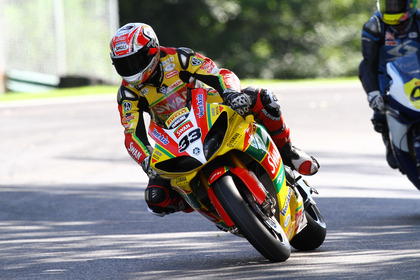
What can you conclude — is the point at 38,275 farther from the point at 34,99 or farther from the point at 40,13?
the point at 40,13

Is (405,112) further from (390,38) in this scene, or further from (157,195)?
(157,195)

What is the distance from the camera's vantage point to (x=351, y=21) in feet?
134

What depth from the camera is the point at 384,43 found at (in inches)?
326

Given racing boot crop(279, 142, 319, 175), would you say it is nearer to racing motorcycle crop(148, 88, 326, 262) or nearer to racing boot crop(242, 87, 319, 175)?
racing boot crop(242, 87, 319, 175)

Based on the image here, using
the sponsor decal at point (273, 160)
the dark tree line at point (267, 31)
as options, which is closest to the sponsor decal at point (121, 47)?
the sponsor decal at point (273, 160)

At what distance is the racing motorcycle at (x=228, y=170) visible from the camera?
5496 mm

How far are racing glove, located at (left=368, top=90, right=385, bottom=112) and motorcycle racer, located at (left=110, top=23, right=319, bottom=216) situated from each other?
1.50 metres

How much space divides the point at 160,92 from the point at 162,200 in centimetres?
82

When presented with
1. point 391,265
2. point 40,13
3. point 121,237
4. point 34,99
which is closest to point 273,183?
point 391,265

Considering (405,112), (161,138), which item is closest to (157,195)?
(161,138)

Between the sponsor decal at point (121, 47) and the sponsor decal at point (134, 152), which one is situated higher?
the sponsor decal at point (121, 47)

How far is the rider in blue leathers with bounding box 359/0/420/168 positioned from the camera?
809 centimetres

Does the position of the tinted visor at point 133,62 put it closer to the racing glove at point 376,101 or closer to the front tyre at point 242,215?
the front tyre at point 242,215

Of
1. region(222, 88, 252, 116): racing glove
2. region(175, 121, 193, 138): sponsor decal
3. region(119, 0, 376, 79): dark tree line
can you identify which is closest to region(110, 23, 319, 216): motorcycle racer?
region(222, 88, 252, 116): racing glove
